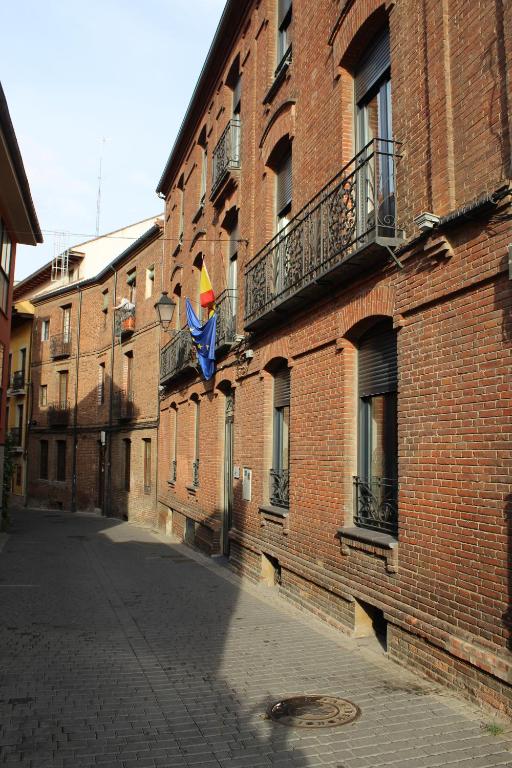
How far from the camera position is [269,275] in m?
10.4

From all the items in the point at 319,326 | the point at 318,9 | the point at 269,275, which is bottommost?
the point at 319,326

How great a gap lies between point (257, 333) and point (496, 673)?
7376 millimetres

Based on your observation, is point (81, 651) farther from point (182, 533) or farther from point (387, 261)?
point (182, 533)

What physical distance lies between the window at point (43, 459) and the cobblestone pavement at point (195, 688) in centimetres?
2172

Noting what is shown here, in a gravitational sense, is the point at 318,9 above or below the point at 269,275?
above

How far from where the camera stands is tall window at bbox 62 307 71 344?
30.8 m

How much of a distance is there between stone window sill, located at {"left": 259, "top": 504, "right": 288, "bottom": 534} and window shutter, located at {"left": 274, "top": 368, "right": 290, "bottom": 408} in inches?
65.4

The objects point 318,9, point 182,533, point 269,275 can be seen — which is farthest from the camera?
point 182,533

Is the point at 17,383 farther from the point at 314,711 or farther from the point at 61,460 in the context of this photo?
the point at 314,711

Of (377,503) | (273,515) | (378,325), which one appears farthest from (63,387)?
(377,503)

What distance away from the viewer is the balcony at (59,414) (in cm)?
2983

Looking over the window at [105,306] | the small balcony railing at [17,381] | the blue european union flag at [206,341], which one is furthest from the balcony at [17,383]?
the blue european union flag at [206,341]

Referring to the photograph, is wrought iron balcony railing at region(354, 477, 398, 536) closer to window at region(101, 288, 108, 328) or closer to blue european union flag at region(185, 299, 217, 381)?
blue european union flag at region(185, 299, 217, 381)

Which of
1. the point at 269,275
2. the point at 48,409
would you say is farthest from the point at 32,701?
the point at 48,409
